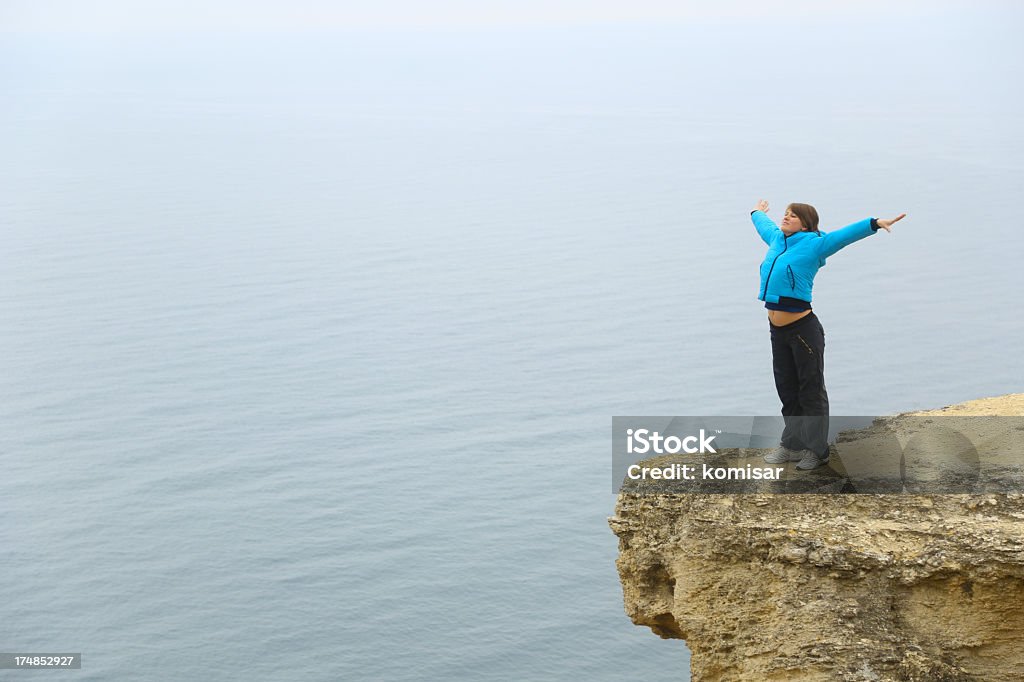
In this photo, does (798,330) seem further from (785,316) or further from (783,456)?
(783,456)

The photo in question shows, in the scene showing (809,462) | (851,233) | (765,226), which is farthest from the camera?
A: (765,226)

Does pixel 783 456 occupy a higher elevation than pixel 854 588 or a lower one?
higher

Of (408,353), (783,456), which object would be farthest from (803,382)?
(408,353)

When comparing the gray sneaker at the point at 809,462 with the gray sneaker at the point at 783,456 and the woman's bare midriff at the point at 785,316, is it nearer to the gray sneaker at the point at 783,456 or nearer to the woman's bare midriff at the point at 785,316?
the gray sneaker at the point at 783,456

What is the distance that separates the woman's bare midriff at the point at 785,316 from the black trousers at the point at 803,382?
0.10 feet

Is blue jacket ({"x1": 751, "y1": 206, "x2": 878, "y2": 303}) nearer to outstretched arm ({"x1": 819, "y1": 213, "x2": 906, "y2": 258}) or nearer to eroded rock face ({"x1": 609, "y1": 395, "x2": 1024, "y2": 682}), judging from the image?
outstretched arm ({"x1": 819, "y1": 213, "x2": 906, "y2": 258})

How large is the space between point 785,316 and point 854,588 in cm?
255

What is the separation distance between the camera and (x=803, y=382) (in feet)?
34.1

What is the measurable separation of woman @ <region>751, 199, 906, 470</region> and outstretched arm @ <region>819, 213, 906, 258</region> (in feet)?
0.04

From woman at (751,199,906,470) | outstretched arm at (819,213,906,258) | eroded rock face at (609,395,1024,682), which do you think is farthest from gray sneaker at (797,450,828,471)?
outstretched arm at (819,213,906,258)

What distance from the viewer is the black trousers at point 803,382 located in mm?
10305

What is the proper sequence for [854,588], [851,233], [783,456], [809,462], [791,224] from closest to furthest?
1. [854,588]
2. [851,233]
3. [791,224]
4. [809,462]
5. [783,456]

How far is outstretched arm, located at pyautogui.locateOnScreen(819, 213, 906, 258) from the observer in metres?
9.70

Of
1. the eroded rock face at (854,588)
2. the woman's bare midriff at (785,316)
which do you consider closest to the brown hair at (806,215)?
the woman's bare midriff at (785,316)
